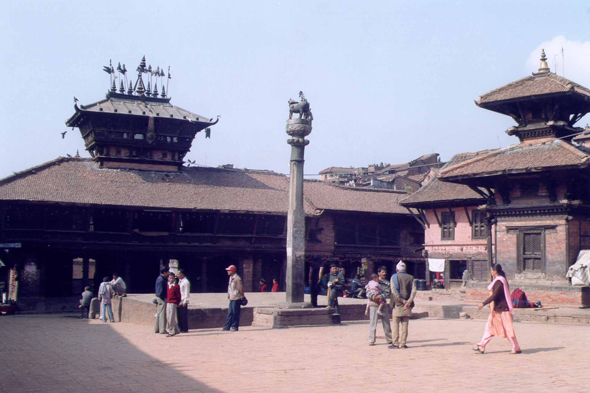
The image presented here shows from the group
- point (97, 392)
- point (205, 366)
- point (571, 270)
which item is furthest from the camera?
point (571, 270)

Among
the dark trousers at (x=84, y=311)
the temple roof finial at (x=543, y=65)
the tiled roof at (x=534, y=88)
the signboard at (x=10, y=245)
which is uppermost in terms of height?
the temple roof finial at (x=543, y=65)

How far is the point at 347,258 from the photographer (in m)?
43.8

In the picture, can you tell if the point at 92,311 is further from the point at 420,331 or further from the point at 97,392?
the point at 97,392

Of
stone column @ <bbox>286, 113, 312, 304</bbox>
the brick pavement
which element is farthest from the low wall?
stone column @ <bbox>286, 113, 312, 304</bbox>

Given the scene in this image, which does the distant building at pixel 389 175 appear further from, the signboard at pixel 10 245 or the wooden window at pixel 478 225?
the signboard at pixel 10 245

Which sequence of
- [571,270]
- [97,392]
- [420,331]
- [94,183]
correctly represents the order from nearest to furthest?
[97,392] < [420,331] < [571,270] < [94,183]

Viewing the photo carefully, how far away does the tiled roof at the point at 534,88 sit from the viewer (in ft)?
82.3

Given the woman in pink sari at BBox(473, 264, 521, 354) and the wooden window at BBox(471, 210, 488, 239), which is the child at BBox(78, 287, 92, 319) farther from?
the wooden window at BBox(471, 210, 488, 239)

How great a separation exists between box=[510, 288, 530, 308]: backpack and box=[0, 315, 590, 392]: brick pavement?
5.28m

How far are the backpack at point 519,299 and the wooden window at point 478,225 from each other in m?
13.8

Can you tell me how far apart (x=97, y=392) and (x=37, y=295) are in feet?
93.9

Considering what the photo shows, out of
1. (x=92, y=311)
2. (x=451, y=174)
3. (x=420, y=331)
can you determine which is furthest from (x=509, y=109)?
(x=92, y=311)

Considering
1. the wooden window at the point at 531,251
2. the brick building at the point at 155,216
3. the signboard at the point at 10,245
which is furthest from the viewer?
the brick building at the point at 155,216

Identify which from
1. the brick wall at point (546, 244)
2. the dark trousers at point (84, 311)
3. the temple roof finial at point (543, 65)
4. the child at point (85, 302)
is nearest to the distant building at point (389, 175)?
the temple roof finial at point (543, 65)
